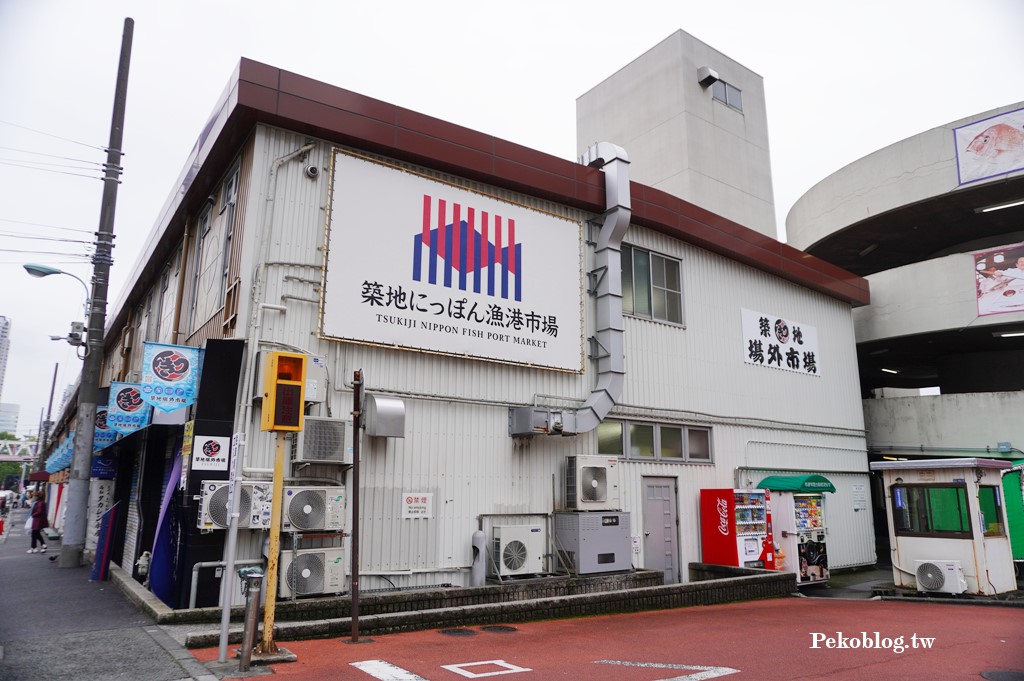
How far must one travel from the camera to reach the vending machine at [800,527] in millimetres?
15820

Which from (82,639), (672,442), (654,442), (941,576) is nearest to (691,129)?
(672,442)

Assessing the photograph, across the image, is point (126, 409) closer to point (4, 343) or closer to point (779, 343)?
point (779, 343)

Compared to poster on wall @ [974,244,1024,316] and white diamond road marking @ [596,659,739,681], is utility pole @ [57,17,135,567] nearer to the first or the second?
white diamond road marking @ [596,659,739,681]

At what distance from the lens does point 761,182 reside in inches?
1205

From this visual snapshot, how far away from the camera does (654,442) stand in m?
15.6

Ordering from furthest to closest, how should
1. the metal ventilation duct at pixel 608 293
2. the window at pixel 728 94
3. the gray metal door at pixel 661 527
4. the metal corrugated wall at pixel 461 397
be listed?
1. the window at pixel 728 94
2. the gray metal door at pixel 661 527
3. the metal ventilation duct at pixel 608 293
4. the metal corrugated wall at pixel 461 397

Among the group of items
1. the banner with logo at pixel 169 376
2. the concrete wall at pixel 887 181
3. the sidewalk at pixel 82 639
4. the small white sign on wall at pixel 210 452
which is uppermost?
the concrete wall at pixel 887 181

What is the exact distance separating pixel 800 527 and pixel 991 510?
13.0ft

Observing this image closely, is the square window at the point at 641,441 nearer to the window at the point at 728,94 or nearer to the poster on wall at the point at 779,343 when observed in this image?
the poster on wall at the point at 779,343

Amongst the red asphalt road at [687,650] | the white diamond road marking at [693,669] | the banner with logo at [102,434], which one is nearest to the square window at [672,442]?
the red asphalt road at [687,650]

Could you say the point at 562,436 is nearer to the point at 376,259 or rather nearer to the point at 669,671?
the point at 376,259

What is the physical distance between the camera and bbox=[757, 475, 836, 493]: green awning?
1616 centimetres

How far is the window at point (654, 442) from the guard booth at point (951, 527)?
413cm

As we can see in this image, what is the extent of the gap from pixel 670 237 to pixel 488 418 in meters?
7.31
